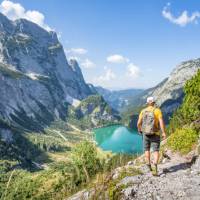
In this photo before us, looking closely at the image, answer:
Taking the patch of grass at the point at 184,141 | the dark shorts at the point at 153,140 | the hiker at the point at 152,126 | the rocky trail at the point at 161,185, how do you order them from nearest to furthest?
the rocky trail at the point at 161,185 → the hiker at the point at 152,126 → the dark shorts at the point at 153,140 → the patch of grass at the point at 184,141

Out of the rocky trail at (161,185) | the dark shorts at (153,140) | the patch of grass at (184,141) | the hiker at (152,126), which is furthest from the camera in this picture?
the patch of grass at (184,141)

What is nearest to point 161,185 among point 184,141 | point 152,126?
point 152,126

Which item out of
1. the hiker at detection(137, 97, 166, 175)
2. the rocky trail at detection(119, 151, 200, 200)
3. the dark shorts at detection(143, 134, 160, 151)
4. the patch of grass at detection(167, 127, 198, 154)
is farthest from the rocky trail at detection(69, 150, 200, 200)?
the patch of grass at detection(167, 127, 198, 154)

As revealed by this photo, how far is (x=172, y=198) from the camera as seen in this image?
21.0m

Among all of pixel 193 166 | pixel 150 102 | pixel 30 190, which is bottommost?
pixel 30 190

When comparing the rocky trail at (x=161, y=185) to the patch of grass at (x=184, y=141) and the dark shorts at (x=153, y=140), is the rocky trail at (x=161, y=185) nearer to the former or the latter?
the dark shorts at (x=153, y=140)

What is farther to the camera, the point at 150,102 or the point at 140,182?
the point at 150,102

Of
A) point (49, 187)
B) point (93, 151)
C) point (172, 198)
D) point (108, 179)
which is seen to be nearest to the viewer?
point (172, 198)

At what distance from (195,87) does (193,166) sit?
176 feet

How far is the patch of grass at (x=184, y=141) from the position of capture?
1417 inches

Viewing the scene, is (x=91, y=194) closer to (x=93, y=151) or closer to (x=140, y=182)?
(x=140, y=182)

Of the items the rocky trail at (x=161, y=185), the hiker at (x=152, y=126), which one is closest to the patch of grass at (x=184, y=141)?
the rocky trail at (x=161, y=185)

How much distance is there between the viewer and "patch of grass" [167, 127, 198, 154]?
36000mm

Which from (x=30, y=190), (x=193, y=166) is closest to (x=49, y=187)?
(x=30, y=190)
